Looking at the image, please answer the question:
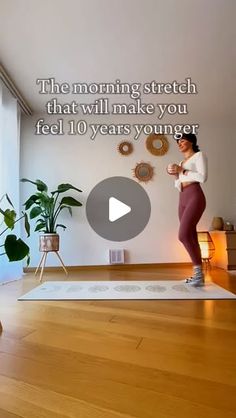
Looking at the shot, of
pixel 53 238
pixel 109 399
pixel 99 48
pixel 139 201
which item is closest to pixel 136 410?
pixel 109 399

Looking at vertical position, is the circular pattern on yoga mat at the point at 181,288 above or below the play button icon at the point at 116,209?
below

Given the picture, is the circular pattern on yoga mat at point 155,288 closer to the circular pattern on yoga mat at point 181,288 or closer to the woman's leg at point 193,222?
the circular pattern on yoga mat at point 181,288

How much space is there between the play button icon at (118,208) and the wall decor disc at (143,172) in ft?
0.33

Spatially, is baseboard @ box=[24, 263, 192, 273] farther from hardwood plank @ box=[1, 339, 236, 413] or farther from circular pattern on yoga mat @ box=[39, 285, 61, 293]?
hardwood plank @ box=[1, 339, 236, 413]

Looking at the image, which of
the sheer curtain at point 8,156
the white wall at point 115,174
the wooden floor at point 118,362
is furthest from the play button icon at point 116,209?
the wooden floor at point 118,362

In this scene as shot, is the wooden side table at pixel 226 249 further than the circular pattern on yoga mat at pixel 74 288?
Yes

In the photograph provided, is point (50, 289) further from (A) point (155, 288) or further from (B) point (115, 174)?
(B) point (115, 174)

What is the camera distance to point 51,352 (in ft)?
2.84

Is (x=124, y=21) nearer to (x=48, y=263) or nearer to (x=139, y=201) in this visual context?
(x=139, y=201)

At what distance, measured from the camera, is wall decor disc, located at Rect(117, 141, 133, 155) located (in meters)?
3.34

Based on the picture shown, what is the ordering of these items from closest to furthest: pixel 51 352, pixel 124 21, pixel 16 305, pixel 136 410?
pixel 136 410 < pixel 51 352 < pixel 16 305 < pixel 124 21

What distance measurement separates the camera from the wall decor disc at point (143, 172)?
3.33 meters

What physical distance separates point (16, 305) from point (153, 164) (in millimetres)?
2414

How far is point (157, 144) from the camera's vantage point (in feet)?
11.1
